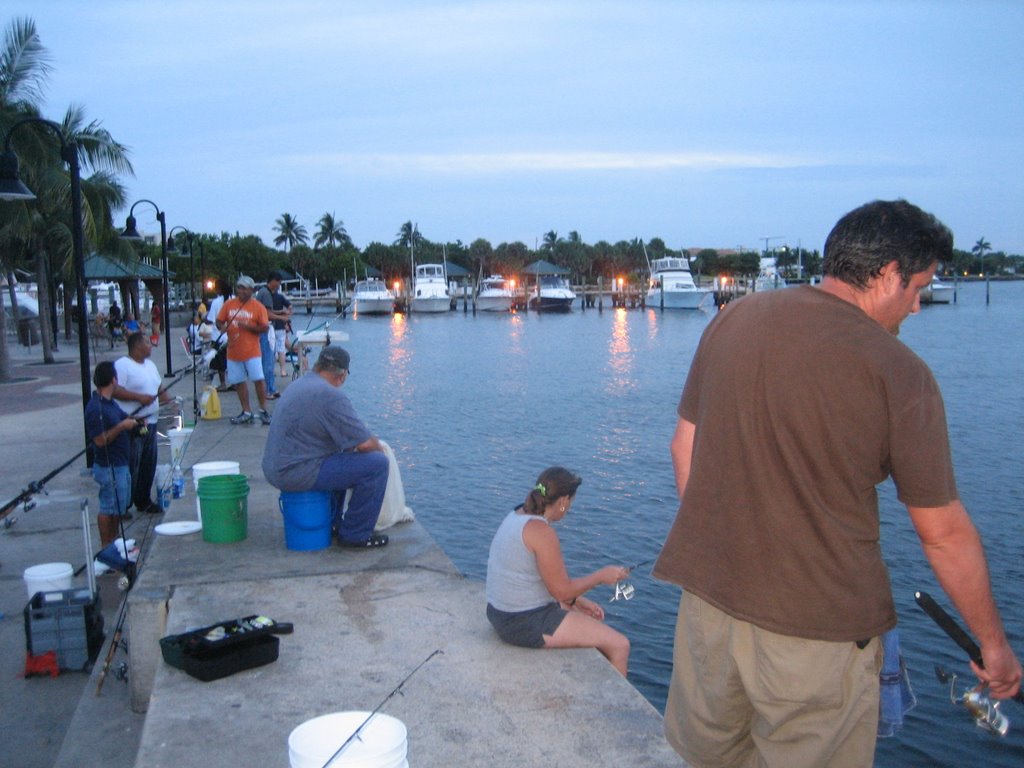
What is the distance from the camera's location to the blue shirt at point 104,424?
25.6ft

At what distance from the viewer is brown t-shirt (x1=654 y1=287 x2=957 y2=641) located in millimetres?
2406

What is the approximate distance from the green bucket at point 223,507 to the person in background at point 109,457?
160cm

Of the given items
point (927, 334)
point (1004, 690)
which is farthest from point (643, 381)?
point (927, 334)

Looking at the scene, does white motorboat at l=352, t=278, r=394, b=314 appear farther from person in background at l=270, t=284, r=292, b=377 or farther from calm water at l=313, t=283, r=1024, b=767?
person in background at l=270, t=284, r=292, b=377

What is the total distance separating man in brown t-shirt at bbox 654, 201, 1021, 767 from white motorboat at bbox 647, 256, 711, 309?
8367 centimetres

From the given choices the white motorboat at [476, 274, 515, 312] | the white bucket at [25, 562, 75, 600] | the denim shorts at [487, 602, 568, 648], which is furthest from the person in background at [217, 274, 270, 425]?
the white motorboat at [476, 274, 515, 312]

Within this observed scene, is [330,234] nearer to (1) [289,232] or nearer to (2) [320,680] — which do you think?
(1) [289,232]

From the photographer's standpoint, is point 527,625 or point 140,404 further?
point 140,404

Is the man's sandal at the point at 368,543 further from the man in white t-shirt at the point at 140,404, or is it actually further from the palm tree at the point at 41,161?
the palm tree at the point at 41,161

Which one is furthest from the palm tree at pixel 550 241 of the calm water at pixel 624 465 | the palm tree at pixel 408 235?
the calm water at pixel 624 465

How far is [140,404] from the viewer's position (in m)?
8.65

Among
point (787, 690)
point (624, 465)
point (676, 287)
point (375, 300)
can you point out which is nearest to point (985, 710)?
point (787, 690)

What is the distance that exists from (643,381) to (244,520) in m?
25.9

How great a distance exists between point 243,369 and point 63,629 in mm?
6658
